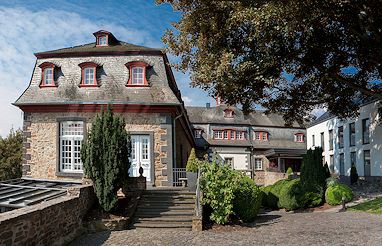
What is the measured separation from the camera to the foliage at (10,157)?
125 ft

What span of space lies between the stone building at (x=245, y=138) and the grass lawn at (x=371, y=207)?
24988 mm

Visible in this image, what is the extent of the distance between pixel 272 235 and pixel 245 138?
34778mm

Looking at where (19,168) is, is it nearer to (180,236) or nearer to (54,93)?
(54,93)

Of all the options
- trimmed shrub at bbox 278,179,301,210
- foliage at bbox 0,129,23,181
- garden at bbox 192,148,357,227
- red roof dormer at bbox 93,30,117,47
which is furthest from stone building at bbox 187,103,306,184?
garden at bbox 192,148,357,227

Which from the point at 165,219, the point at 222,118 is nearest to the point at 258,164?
the point at 222,118

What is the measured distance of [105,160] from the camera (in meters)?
12.5

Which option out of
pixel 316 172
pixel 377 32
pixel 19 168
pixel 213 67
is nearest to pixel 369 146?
pixel 316 172

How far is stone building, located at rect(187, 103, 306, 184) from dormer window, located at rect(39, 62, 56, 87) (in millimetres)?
25176

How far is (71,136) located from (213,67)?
31.2ft

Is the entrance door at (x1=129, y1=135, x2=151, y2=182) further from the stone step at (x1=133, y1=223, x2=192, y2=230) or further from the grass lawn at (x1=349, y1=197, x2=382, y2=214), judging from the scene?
the grass lawn at (x1=349, y1=197, x2=382, y2=214)

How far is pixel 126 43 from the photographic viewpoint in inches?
870

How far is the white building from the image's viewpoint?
25453 millimetres

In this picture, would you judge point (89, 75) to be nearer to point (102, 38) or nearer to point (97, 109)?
point (97, 109)

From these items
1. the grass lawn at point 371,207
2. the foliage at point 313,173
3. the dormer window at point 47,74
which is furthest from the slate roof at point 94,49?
the grass lawn at point 371,207
